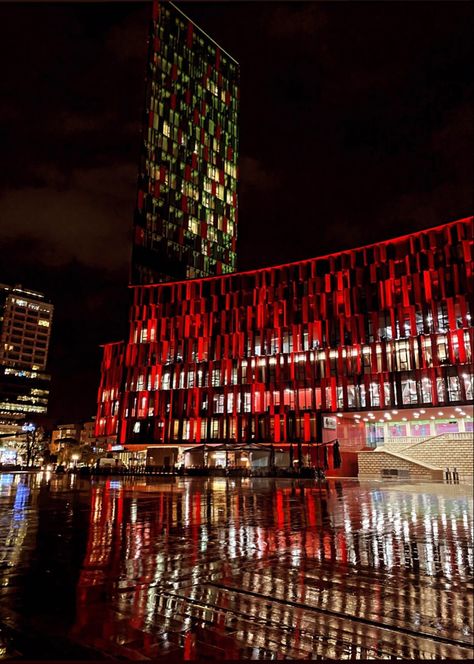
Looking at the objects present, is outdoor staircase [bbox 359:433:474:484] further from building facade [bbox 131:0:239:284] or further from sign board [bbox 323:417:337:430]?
building facade [bbox 131:0:239:284]

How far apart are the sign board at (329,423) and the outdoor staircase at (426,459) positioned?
45.4 feet

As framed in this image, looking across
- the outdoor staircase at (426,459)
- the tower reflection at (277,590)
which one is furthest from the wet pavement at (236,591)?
the outdoor staircase at (426,459)

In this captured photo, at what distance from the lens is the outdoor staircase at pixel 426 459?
124 ft

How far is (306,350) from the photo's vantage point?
59188mm

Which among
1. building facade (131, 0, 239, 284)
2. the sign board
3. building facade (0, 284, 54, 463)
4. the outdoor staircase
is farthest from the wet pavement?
building facade (0, 284, 54, 463)

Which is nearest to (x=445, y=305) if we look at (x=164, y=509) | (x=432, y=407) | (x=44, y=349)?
(x=432, y=407)

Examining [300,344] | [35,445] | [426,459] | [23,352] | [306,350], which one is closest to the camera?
[426,459]

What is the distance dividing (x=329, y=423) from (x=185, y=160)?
6845 centimetres

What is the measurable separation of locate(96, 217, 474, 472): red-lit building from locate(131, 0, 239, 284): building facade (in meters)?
24.1

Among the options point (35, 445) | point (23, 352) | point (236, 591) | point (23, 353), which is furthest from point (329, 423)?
point (23, 353)

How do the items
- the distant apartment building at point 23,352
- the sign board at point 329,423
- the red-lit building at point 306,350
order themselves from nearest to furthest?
the red-lit building at point 306,350
the sign board at point 329,423
the distant apartment building at point 23,352

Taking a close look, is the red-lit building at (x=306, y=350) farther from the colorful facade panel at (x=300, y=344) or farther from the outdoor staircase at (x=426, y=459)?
the outdoor staircase at (x=426, y=459)

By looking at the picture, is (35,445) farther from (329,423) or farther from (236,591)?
(236,591)

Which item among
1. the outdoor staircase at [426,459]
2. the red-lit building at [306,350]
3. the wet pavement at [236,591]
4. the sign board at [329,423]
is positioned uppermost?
the red-lit building at [306,350]
